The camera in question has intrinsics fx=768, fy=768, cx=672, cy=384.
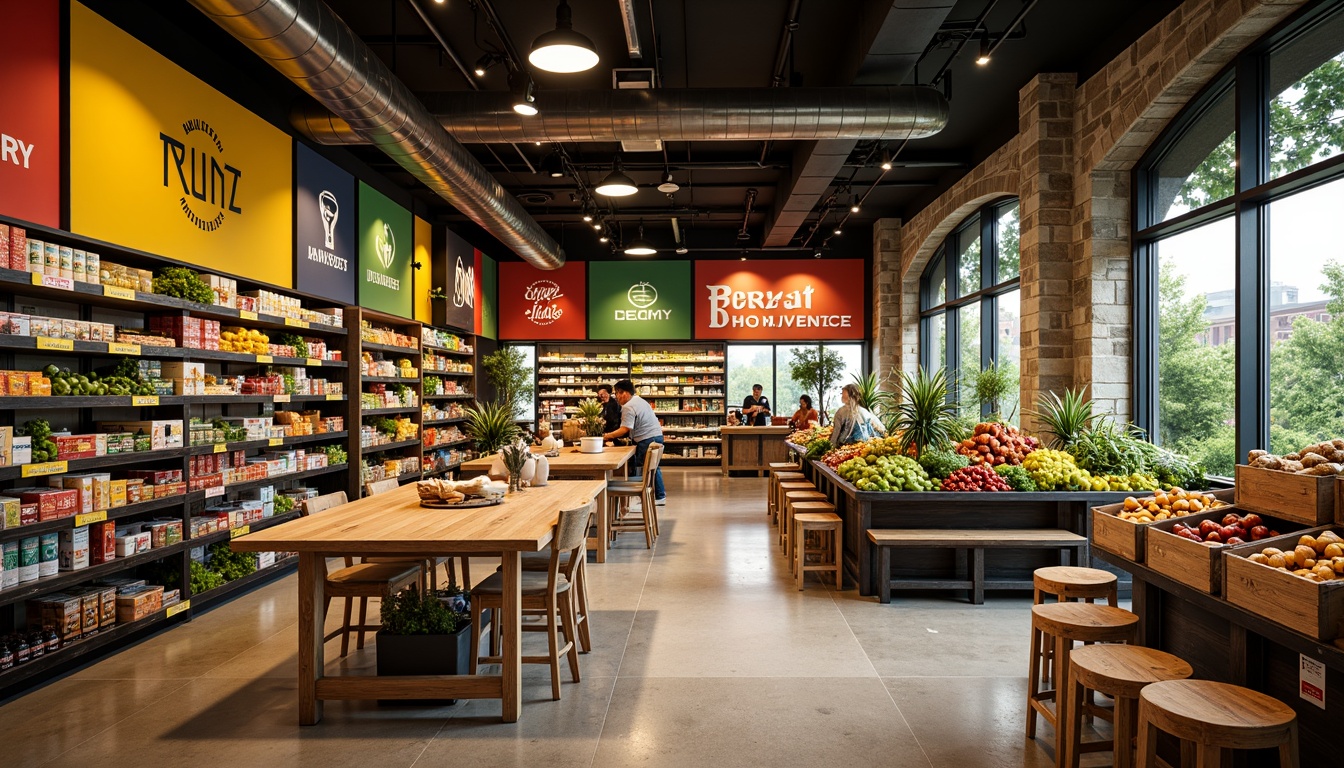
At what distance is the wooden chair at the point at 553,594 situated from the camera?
3594 mm

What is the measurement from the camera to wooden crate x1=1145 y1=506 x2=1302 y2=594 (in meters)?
2.69

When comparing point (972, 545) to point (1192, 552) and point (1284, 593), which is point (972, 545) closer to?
point (1192, 552)

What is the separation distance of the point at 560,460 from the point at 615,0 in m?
3.89

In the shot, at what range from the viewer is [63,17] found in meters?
4.28

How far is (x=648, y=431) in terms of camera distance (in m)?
8.75

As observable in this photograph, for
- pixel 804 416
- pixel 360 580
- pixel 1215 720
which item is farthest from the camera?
pixel 804 416

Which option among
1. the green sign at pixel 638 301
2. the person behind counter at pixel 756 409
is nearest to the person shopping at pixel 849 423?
the person behind counter at pixel 756 409

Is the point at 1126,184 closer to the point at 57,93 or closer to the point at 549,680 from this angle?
the point at 549,680

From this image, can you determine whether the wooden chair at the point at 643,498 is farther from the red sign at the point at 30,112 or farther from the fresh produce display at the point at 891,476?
the red sign at the point at 30,112

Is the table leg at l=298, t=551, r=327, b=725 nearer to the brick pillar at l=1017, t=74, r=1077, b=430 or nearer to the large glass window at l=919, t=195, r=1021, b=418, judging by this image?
the brick pillar at l=1017, t=74, r=1077, b=430

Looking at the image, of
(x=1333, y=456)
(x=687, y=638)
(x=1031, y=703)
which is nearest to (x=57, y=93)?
(x=687, y=638)

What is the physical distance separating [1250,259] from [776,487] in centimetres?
487

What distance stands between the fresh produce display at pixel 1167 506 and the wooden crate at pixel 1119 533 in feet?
0.16

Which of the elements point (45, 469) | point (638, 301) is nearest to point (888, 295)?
point (638, 301)
